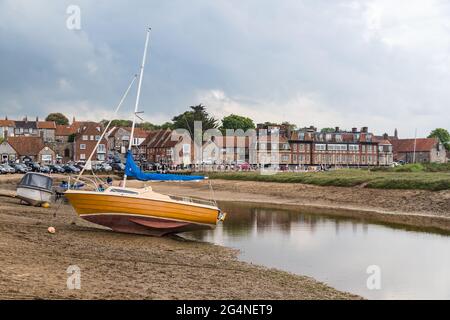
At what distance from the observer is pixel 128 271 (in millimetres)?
16625

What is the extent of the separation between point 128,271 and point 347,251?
13.5 meters

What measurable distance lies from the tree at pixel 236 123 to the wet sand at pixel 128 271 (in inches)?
5315

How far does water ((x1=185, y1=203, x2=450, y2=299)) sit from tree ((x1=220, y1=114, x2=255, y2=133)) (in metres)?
120

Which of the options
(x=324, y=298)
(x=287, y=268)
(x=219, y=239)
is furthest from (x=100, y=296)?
(x=219, y=239)

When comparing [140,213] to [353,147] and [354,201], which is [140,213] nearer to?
[354,201]

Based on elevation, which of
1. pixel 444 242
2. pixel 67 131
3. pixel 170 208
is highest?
pixel 67 131

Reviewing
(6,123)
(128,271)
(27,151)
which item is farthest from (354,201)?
(6,123)

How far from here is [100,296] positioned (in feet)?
41.9

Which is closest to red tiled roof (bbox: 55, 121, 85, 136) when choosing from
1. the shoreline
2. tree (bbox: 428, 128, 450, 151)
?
the shoreline

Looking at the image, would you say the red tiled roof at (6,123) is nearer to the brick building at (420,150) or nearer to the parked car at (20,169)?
the parked car at (20,169)

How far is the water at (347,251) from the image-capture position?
19.4m

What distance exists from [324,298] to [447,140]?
18327 cm
